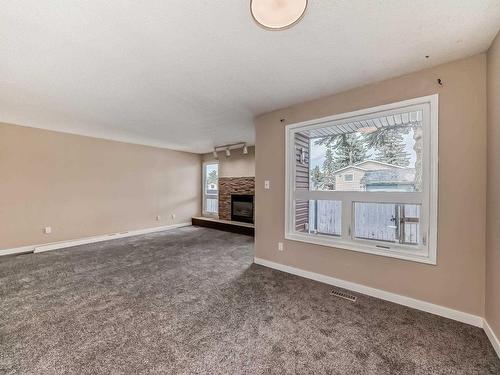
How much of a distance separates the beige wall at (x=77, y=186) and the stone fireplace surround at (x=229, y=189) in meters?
1.37

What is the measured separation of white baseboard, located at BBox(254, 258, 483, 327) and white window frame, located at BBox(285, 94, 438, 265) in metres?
0.41

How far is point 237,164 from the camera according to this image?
257 inches

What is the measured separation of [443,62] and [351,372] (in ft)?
8.92

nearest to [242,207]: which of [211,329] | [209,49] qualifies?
[211,329]

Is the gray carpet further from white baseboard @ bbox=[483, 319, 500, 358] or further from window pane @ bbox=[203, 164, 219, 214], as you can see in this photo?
window pane @ bbox=[203, 164, 219, 214]

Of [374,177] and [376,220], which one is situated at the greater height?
[374,177]

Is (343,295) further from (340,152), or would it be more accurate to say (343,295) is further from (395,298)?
(340,152)

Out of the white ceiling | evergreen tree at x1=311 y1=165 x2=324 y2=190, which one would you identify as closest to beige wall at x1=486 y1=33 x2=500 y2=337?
the white ceiling

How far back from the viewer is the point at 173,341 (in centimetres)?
174

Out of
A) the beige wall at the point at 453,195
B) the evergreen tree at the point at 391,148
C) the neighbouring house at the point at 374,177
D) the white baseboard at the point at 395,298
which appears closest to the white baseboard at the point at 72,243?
the white baseboard at the point at 395,298

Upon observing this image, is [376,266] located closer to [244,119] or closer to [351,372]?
[351,372]

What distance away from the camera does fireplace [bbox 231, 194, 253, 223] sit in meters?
6.17

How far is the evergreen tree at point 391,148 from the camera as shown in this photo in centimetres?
238

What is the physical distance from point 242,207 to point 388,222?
168 inches
